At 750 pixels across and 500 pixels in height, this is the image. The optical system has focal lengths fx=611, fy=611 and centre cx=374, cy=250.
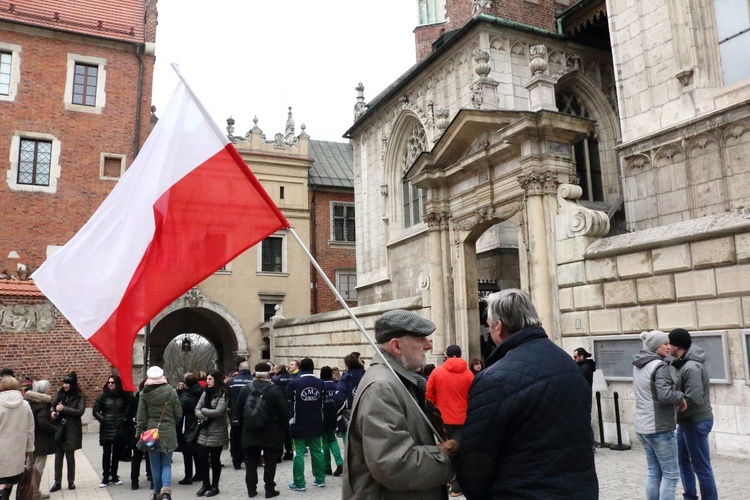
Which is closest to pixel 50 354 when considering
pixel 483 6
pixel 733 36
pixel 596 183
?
pixel 483 6

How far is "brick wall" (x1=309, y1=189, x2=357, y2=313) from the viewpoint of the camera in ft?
104

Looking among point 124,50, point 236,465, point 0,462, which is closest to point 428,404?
point 0,462

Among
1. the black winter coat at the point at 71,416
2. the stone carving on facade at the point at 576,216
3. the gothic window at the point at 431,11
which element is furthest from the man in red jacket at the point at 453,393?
the gothic window at the point at 431,11

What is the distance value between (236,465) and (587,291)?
22.4 ft

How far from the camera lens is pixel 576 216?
10672 millimetres

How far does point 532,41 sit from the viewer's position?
745 inches

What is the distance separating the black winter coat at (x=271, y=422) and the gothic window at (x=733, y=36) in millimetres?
10469

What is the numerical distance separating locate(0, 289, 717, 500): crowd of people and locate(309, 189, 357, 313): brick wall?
62.4 feet

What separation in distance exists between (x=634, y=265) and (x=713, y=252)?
126 cm

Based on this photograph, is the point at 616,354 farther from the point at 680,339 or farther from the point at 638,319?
the point at 680,339

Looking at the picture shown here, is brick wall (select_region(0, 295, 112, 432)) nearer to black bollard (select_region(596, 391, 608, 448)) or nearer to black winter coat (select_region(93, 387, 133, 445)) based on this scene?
black winter coat (select_region(93, 387, 133, 445))

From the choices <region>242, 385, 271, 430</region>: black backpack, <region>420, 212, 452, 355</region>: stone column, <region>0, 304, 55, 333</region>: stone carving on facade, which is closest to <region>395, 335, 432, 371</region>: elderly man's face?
<region>242, 385, 271, 430</region>: black backpack

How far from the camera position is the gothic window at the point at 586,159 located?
1888cm

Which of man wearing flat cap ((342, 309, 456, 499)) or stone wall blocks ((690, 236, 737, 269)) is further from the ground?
stone wall blocks ((690, 236, 737, 269))
